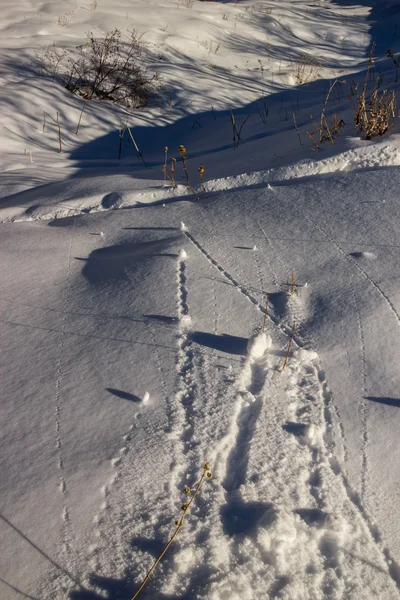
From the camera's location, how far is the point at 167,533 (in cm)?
150

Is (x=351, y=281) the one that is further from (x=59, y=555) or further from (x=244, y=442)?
(x=59, y=555)

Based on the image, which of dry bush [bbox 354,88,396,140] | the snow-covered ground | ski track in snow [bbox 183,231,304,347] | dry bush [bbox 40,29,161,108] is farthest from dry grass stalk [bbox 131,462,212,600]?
dry bush [bbox 40,29,161,108]

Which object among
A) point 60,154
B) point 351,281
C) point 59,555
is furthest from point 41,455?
point 60,154

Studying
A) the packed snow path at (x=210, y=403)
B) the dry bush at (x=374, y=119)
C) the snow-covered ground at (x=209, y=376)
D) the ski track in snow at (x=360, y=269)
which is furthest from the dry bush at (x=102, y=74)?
the ski track in snow at (x=360, y=269)

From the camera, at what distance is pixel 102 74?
639 centimetres

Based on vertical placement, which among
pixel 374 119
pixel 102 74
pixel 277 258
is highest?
pixel 374 119

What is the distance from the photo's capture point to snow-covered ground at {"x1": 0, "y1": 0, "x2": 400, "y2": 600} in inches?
57.3

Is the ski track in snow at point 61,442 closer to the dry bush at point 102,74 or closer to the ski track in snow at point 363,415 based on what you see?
the ski track in snow at point 363,415

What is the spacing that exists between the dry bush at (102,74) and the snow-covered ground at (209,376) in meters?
2.32

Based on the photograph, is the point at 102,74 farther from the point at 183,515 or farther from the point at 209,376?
the point at 183,515

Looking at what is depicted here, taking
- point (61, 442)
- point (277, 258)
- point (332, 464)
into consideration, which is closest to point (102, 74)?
point (277, 258)

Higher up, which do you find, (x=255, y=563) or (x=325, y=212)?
(x=325, y=212)

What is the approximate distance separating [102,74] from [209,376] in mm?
5280

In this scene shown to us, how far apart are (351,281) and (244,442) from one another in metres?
0.99
